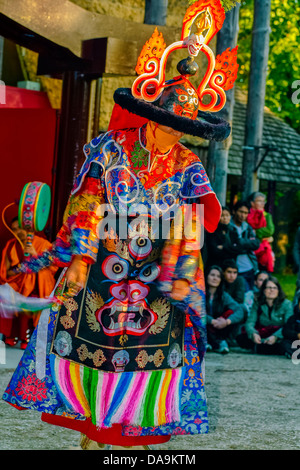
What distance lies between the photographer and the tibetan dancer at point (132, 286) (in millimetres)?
3480

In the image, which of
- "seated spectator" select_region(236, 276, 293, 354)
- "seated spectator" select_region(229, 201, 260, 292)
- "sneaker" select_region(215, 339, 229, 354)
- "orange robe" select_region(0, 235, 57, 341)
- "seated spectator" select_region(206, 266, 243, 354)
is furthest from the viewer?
"seated spectator" select_region(229, 201, 260, 292)

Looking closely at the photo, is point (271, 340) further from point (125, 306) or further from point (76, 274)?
point (76, 274)

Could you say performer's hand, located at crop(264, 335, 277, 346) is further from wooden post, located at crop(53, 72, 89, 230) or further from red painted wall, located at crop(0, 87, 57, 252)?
red painted wall, located at crop(0, 87, 57, 252)

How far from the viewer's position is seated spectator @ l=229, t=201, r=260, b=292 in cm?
791

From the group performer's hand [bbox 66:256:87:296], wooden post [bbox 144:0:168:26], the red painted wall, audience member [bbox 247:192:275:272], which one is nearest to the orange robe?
the red painted wall

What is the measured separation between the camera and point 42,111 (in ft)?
24.6

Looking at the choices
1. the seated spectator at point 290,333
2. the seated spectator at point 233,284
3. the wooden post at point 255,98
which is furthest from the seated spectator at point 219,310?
the wooden post at point 255,98

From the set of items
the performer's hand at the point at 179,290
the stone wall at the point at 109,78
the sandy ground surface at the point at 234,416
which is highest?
the stone wall at the point at 109,78

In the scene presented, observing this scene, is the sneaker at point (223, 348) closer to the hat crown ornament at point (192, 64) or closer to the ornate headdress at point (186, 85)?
the ornate headdress at point (186, 85)

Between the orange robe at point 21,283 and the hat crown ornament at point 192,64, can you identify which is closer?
the hat crown ornament at point 192,64

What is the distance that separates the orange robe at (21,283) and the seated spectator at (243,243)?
2.05 metres

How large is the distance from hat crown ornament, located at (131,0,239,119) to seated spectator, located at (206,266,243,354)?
3908 mm

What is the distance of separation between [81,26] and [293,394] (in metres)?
3.45
